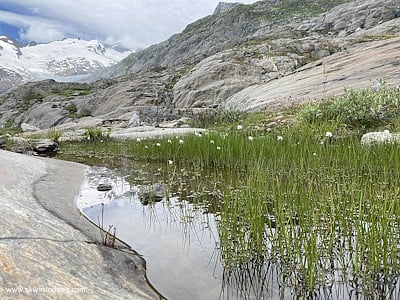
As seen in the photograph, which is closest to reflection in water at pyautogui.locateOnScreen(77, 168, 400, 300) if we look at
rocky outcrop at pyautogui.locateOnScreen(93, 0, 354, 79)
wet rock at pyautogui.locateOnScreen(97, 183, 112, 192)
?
wet rock at pyautogui.locateOnScreen(97, 183, 112, 192)

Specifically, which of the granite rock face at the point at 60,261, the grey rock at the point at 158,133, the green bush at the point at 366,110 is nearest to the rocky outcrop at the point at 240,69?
the grey rock at the point at 158,133

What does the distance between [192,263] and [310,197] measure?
2.04 m

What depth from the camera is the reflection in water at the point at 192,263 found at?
3.70 m

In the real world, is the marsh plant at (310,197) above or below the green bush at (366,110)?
below

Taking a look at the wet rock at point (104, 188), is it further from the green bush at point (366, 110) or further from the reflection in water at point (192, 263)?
the green bush at point (366, 110)

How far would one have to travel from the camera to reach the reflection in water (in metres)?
3.70

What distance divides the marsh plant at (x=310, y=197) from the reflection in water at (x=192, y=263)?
6cm

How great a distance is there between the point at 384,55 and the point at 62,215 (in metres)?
22.4

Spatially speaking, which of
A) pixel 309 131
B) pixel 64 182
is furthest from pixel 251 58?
pixel 64 182

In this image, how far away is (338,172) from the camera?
24.1 feet

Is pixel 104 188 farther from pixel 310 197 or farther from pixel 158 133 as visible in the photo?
pixel 158 133

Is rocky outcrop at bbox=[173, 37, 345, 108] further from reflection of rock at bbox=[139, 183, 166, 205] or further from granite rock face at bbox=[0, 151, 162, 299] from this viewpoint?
granite rock face at bbox=[0, 151, 162, 299]

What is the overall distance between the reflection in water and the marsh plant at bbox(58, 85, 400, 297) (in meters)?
0.06

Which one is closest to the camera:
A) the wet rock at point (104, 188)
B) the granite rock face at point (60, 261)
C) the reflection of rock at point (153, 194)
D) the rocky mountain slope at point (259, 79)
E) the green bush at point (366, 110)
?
the granite rock face at point (60, 261)
